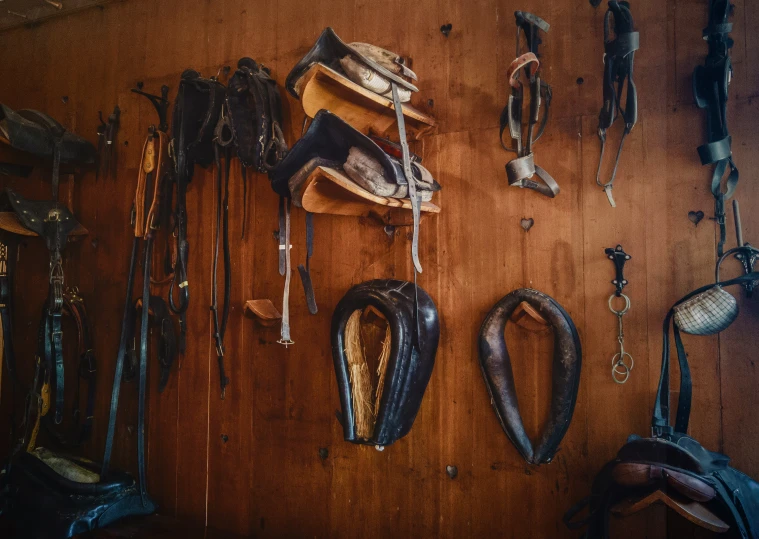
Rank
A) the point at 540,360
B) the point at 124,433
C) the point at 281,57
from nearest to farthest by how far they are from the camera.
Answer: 1. the point at 540,360
2. the point at 281,57
3. the point at 124,433

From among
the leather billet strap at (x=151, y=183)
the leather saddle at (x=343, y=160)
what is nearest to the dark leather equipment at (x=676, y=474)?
the leather saddle at (x=343, y=160)

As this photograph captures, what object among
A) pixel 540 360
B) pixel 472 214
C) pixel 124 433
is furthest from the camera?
pixel 124 433

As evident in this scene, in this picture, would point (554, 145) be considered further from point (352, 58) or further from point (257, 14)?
point (257, 14)

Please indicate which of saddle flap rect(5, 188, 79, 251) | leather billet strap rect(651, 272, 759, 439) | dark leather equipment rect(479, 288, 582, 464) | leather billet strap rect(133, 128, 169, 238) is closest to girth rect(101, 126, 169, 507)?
leather billet strap rect(133, 128, 169, 238)

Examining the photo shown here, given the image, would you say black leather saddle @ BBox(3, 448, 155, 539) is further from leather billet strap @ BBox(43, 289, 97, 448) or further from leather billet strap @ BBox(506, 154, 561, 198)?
leather billet strap @ BBox(506, 154, 561, 198)

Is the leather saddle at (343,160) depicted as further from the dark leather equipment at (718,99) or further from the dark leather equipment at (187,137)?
the dark leather equipment at (718,99)

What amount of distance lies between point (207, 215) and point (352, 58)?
3.79 feet

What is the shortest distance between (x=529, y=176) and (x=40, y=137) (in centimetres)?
237

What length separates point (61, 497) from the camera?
2086mm

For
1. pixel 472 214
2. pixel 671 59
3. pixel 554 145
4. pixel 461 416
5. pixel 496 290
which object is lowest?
pixel 461 416

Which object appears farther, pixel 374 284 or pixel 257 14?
pixel 257 14

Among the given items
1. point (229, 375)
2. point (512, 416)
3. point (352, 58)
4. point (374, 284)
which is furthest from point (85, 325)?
point (512, 416)

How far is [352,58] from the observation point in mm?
1685

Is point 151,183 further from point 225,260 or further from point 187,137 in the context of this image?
point 225,260
